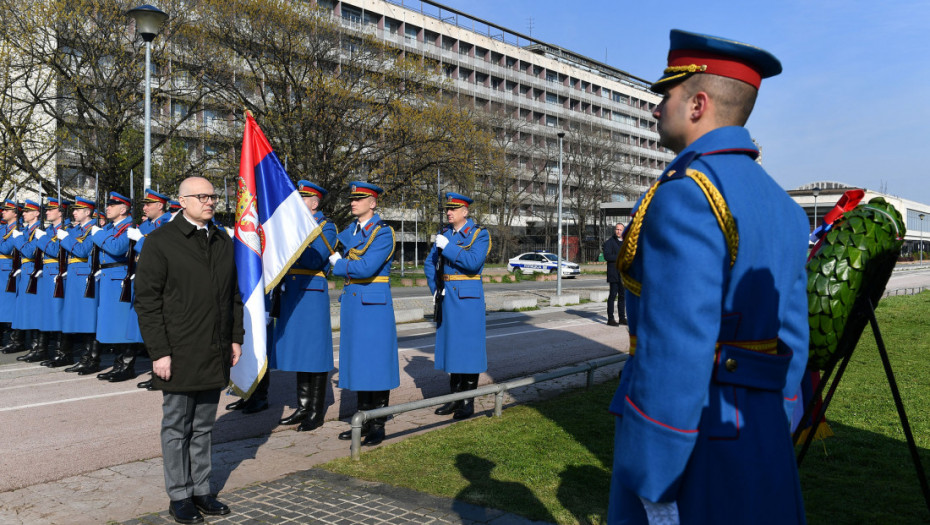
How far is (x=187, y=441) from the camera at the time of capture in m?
4.90

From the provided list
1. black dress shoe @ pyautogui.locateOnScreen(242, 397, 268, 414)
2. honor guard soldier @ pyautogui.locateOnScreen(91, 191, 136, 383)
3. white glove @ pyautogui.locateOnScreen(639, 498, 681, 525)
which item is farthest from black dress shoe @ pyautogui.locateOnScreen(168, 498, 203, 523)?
honor guard soldier @ pyautogui.locateOnScreen(91, 191, 136, 383)

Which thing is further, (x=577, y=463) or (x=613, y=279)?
(x=613, y=279)

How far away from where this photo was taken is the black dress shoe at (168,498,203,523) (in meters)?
4.59

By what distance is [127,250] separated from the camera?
32.0 ft

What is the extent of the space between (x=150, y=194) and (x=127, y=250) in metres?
0.86

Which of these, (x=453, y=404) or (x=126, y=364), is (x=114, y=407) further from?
(x=453, y=404)

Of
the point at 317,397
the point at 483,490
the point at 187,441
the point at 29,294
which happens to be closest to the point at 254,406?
the point at 317,397

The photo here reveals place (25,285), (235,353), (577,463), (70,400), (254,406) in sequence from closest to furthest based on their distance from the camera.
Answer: (235,353), (577,463), (254,406), (70,400), (25,285)

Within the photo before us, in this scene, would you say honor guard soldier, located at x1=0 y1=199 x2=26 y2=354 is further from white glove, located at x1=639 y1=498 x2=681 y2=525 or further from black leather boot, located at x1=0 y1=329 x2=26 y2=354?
white glove, located at x1=639 y1=498 x2=681 y2=525

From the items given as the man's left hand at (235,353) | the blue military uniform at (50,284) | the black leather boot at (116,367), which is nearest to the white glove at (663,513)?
the man's left hand at (235,353)

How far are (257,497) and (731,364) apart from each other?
155 inches

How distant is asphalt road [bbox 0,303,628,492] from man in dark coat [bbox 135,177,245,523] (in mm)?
1548

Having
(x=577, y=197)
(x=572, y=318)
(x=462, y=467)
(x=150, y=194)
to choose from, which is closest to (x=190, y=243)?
(x=462, y=467)

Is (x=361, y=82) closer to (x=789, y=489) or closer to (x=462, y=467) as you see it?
(x=462, y=467)
